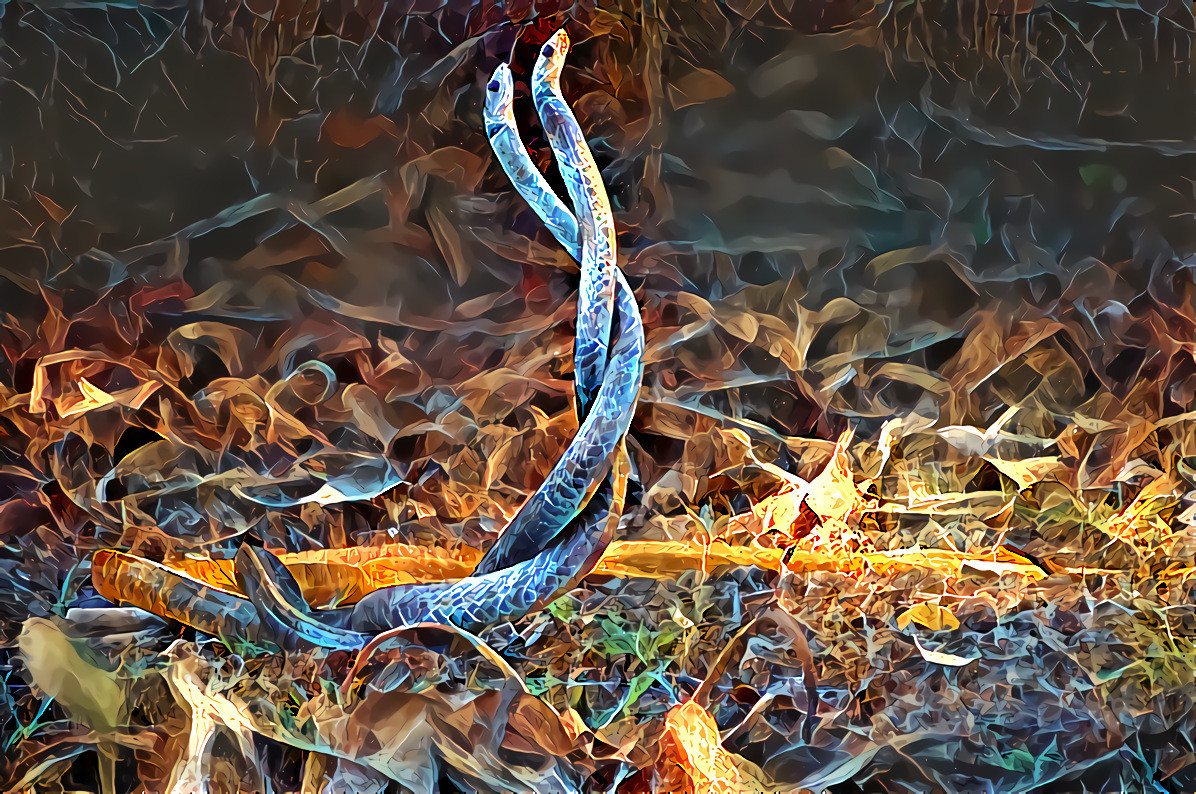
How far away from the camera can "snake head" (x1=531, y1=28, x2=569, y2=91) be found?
0.56 metres

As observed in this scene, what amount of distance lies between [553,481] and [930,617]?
0.95 ft

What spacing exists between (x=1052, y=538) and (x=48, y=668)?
2.41ft

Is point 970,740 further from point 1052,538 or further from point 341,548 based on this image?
point 341,548

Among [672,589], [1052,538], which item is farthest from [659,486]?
[1052,538]

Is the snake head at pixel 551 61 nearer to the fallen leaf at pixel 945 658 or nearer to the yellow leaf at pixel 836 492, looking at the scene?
the yellow leaf at pixel 836 492

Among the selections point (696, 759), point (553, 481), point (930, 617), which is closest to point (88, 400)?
point (553, 481)

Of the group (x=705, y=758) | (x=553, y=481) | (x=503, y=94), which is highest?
(x=503, y=94)

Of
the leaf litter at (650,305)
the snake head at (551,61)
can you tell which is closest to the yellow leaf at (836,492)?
the leaf litter at (650,305)

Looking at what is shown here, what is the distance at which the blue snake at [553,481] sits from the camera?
20.9 inches

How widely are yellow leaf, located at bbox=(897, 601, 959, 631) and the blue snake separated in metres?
0.22

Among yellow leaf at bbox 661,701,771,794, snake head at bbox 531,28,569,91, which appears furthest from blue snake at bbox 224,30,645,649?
yellow leaf at bbox 661,701,771,794

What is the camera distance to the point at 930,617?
54 centimetres

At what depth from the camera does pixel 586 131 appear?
56 cm

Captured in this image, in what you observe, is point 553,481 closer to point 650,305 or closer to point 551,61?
point 650,305
